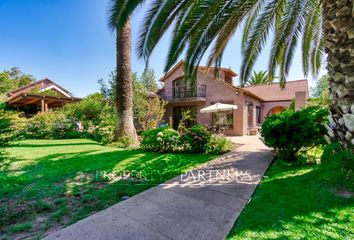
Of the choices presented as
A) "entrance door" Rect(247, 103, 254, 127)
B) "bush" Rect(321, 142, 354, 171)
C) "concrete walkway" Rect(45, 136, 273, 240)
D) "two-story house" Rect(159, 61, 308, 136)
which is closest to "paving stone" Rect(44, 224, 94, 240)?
"concrete walkway" Rect(45, 136, 273, 240)

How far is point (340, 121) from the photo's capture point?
3791 mm

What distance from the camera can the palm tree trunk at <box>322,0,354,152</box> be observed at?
11.4 ft

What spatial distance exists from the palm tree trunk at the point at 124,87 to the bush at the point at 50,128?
6206 mm

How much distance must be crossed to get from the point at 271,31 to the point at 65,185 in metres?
7.95

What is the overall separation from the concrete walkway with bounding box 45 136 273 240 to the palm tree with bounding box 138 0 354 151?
2.59 metres

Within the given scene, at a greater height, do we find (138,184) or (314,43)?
(314,43)

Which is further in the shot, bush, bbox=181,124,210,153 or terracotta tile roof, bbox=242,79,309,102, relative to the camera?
Result: terracotta tile roof, bbox=242,79,309,102

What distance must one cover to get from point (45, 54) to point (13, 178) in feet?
54.2

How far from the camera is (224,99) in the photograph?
55.9ft

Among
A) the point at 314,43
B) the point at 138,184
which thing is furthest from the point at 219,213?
the point at 314,43

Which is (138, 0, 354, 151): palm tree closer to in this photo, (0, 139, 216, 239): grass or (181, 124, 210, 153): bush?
(181, 124, 210, 153): bush

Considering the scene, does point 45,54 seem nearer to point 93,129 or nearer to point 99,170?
point 93,129

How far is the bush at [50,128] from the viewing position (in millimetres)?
14344

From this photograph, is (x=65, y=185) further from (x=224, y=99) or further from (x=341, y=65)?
(x=224, y=99)
